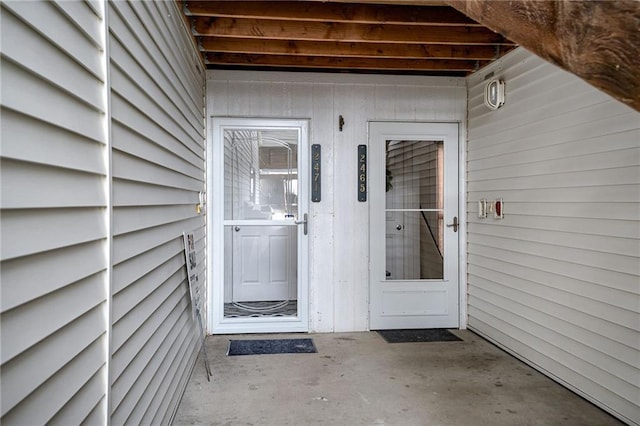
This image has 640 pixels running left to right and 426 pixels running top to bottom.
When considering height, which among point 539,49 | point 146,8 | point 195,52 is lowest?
point 539,49

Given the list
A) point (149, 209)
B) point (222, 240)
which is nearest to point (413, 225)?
point (222, 240)

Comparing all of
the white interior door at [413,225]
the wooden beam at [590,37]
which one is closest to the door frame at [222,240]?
the white interior door at [413,225]

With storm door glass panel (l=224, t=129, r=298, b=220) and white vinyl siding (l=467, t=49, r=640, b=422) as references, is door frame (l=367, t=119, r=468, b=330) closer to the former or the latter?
white vinyl siding (l=467, t=49, r=640, b=422)

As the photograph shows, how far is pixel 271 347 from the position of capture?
363 centimetres

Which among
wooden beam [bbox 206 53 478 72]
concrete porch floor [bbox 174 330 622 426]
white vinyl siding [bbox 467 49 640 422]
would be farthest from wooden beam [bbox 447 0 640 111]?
wooden beam [bbox 206 53 478 72]

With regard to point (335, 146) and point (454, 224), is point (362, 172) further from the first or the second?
point (454, 224)

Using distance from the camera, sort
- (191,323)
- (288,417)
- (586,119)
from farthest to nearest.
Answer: (191,323), (586,119), (288,417)

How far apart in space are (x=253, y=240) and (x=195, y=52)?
175cm

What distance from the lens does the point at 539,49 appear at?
0.96 metres

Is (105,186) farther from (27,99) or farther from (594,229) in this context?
(594,229)

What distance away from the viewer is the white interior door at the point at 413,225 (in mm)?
4121

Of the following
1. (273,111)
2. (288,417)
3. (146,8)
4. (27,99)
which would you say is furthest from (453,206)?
(27,99)

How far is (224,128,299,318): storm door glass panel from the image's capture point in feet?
13.2

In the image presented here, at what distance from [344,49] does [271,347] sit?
2680 mm
